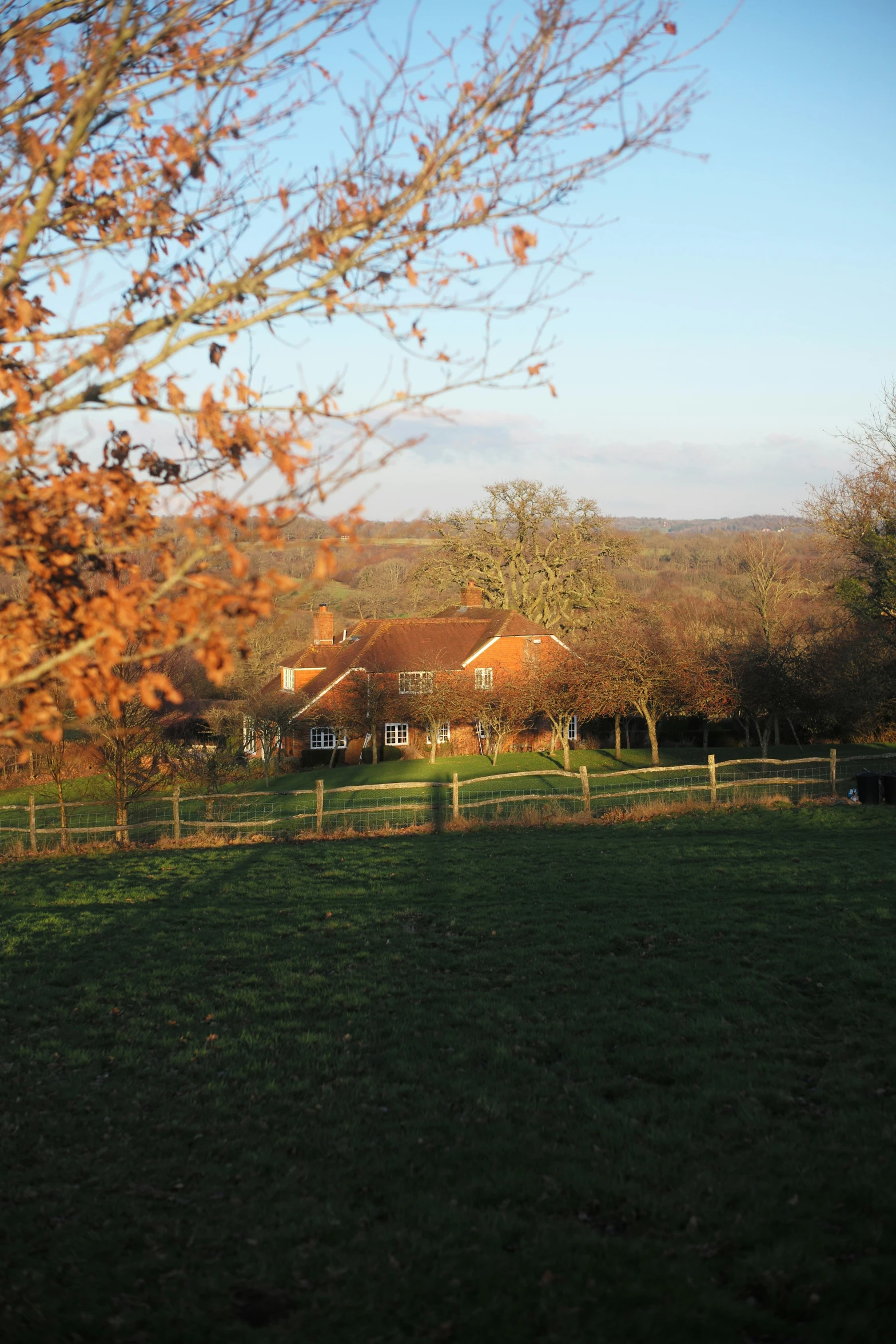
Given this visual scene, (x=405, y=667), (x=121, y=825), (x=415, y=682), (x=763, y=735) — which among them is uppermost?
(x=405, y=667)

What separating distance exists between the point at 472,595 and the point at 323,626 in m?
9.35

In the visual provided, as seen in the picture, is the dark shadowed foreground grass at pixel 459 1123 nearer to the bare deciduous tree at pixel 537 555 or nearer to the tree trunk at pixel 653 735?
the tree trunk at pixel 653 735

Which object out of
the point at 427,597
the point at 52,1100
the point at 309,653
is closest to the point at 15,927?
the point at 52,1100

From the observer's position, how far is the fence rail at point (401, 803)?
2222 cm

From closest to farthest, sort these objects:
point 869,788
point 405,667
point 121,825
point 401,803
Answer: point 121,825 < point 869,788 < point 401,803 < point 405,667

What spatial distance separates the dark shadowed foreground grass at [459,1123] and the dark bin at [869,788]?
9.54m

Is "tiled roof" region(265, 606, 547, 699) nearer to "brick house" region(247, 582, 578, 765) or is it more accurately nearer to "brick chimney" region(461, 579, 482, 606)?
"brick house" region(247, 582, 578, 765)

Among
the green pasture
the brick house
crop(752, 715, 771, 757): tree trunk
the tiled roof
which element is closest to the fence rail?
crop(752, 715, 771, 757): tree trunk

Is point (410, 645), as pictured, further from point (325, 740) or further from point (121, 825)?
point (121, 825)

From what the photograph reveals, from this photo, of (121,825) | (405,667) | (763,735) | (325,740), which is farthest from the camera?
(325,740)

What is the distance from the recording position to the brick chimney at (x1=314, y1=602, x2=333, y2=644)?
52.2 meters

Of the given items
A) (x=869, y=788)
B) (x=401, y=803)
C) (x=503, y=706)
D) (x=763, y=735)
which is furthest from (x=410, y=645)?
(x=869, y=788)

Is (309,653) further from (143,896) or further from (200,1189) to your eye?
(200,1189)

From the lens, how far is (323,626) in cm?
5281
